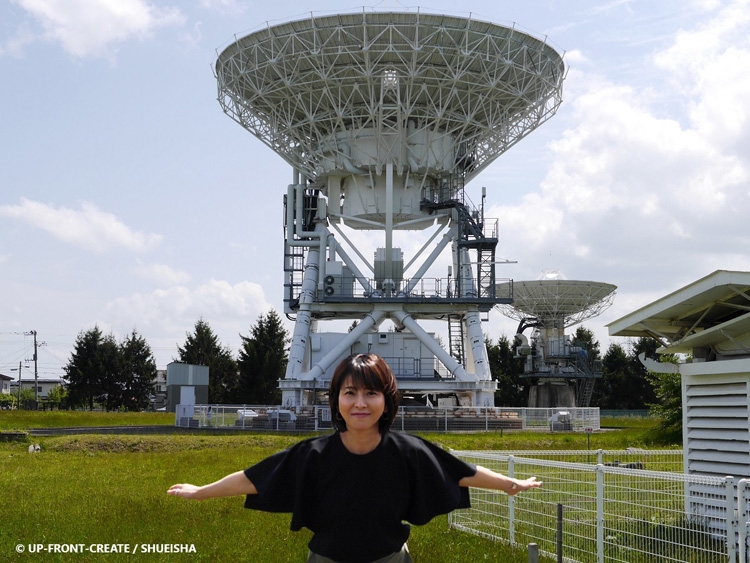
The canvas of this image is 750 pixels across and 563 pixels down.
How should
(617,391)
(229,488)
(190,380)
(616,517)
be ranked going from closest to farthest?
(229,488), (616,517), (190,380), (617,391)

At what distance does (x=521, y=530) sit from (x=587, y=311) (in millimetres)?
52888

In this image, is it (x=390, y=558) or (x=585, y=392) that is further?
(x=585, y=392)

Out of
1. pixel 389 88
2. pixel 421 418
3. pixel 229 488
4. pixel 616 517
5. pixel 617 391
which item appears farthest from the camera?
pixel 617 391

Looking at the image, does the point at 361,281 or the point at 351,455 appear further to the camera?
the point at 361,281

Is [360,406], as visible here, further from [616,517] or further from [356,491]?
[616,517]

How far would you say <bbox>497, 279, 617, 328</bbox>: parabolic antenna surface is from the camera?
58.8 metres

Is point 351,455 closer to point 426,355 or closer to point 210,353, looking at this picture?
point 426,355

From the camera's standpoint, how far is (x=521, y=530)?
10.1 meters

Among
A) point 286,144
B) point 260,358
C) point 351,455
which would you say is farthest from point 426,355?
point 351,455

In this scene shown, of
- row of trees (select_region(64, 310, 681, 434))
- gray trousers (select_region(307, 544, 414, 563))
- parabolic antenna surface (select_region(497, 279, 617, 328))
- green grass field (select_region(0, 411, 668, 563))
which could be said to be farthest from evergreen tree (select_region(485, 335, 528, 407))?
gray trousers (select_region(307, 544, 414, 563))

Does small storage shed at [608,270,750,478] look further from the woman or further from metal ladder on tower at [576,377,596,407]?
metal ladder on tower at [576,377,596,407]

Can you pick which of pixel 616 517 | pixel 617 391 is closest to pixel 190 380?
pixel 617 391

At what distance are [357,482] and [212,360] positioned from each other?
66876 millimetres

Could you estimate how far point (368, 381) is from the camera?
4.23 meters
